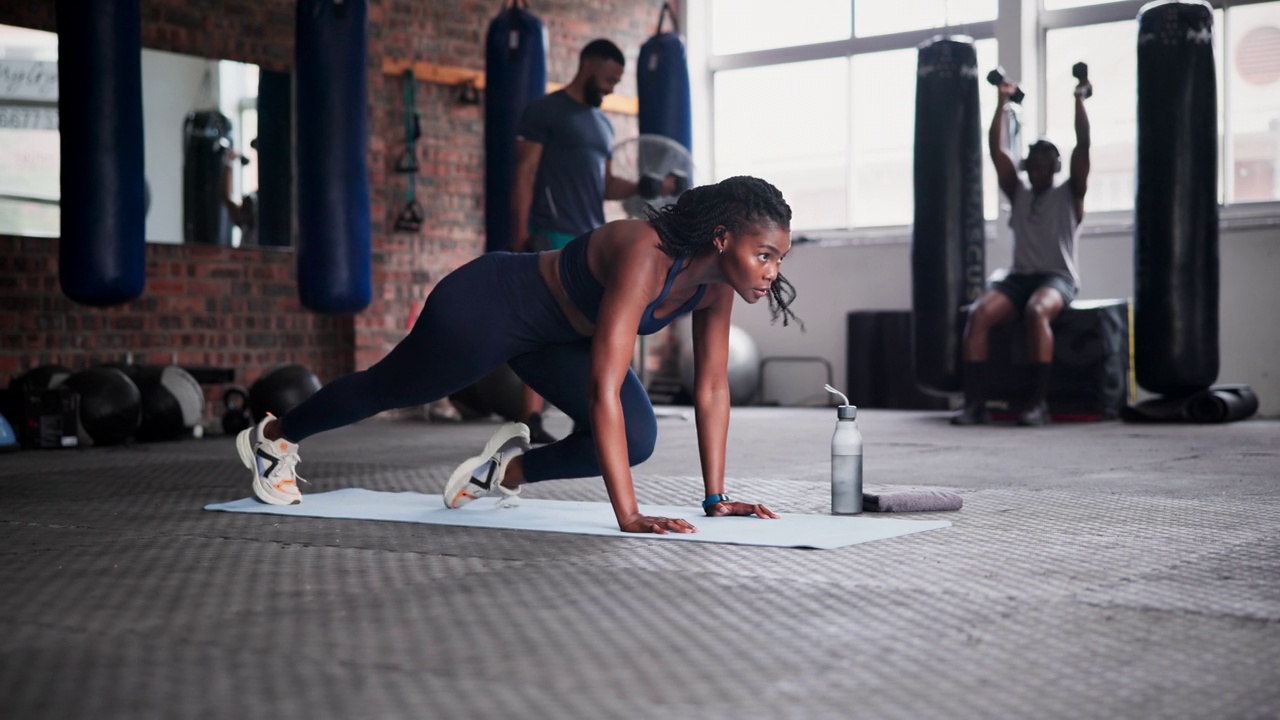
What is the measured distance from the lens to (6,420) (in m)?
5.59

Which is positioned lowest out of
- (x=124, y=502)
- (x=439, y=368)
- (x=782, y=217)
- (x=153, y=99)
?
(x=124, y=502)

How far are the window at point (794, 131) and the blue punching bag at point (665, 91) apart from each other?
2600mm


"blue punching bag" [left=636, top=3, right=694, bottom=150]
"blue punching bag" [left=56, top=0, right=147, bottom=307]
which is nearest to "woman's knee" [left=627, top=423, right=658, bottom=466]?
"blue punching bag" [left=56, top=0, right=147, bottom=307]

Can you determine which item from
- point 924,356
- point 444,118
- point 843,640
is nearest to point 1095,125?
point 924,356

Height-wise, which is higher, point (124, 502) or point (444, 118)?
point (444, 118)

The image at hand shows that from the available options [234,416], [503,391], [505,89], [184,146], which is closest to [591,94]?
[505,89]

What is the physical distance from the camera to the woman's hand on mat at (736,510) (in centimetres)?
290

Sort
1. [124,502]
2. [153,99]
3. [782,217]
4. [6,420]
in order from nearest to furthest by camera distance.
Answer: [782,217] → [124,502] → [6,420] → [153,99]

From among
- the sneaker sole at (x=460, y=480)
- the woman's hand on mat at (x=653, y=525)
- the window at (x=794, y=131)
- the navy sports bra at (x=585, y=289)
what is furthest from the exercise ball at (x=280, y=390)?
the window at (x=794, y=131)

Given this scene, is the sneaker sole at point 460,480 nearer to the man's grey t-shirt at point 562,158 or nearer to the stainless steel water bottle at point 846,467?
the stainless steel water bottle at point 846,467

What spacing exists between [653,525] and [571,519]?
16.7 inches

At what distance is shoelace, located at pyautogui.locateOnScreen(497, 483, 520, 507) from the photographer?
323 centimetres

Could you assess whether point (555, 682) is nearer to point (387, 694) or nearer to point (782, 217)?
point (387, 694)

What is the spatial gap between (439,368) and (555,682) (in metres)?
1.49
